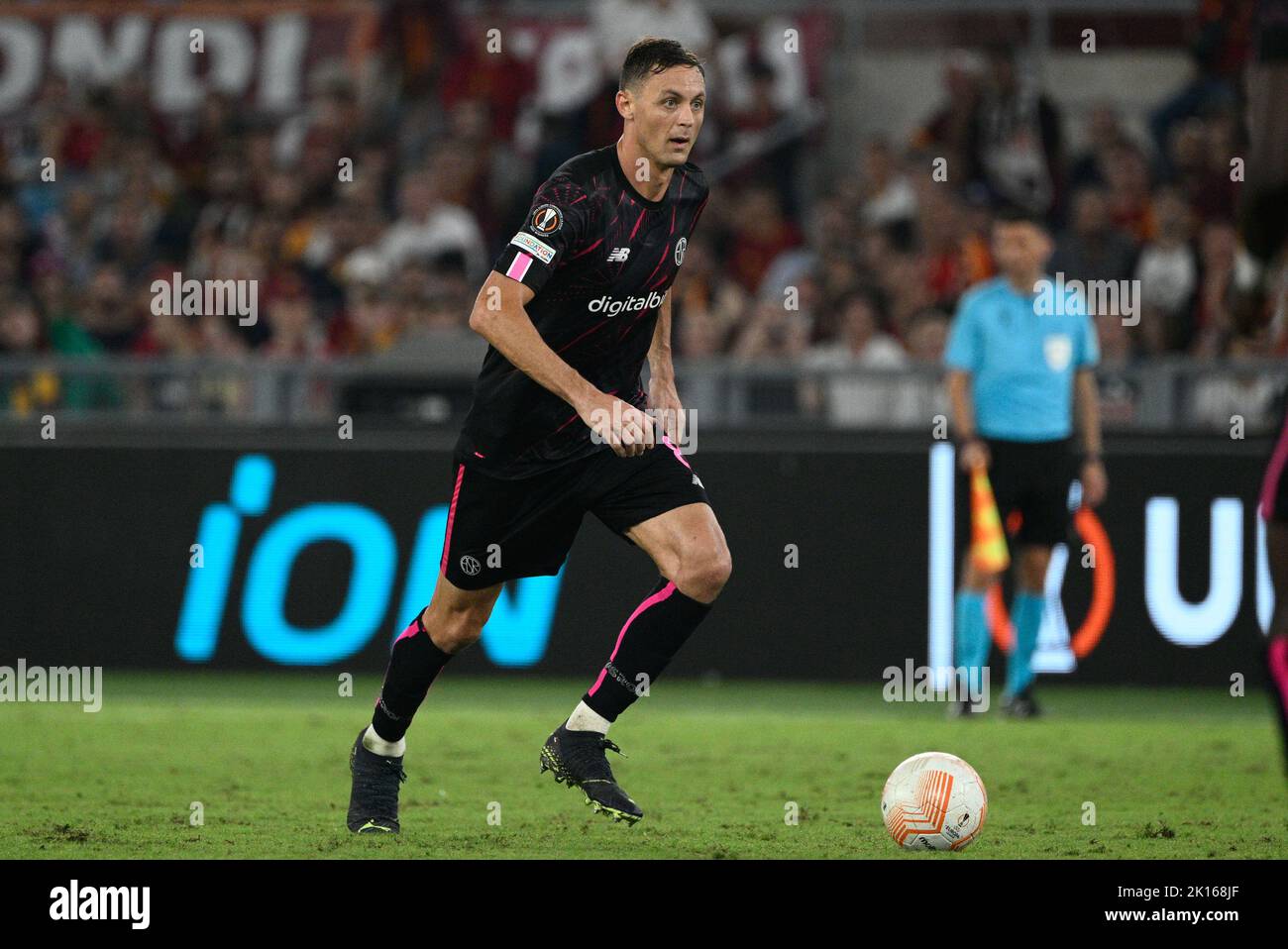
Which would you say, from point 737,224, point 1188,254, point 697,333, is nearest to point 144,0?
point 737,224

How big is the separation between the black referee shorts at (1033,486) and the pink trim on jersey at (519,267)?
4959mm

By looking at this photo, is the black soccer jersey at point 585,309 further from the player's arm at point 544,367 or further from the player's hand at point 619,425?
the player's hand at point 619,425

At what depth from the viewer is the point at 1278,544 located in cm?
531

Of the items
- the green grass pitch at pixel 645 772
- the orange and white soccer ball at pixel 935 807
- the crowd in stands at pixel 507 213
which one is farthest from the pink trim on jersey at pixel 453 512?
the crowd in stands at pixel 507 213

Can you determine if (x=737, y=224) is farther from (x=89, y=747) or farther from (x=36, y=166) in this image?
(x=89, y=747)

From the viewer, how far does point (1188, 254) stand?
14070 millimetres

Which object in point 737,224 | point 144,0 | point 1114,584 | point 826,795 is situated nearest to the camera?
point 826,795

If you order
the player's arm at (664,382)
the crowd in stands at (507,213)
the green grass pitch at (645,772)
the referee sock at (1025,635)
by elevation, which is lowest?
the green grass pitch at (645,772)

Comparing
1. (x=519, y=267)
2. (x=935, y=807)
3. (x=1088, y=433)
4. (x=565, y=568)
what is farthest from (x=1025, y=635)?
(x=519, y=267)

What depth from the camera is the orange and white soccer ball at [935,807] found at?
6.45 meters

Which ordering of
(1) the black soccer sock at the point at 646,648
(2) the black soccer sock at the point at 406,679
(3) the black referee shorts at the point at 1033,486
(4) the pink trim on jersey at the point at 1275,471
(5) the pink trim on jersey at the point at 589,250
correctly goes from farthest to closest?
(3) the black referee shorts at the point at 1033,486
(2) the black soccer sock at the point at 406,679
(1) the black soccer sock at the point at 646,648
(5) the pink trim on jersey at the point at 589,250
(4) the pink trim on jersey at the point at 1275,471

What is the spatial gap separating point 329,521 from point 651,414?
539 cm

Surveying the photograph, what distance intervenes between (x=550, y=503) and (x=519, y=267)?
0.82m

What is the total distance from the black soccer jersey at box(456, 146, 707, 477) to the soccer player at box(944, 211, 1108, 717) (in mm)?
4281
